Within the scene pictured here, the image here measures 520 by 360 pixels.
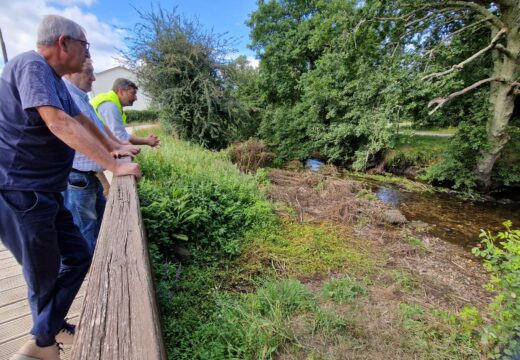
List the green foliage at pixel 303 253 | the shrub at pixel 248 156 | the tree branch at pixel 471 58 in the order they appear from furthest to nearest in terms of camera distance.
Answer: the shrub at pixel 248 156, the tree branch at pixel 471 58, the green foliage at pixel 303 253

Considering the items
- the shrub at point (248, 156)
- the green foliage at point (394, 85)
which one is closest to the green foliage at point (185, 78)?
the shrub at point (248, 156)

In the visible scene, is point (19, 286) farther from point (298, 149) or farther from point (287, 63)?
point (287, 63)

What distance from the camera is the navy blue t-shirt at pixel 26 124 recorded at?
126 cm

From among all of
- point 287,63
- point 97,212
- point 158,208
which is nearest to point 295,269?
point 158,208

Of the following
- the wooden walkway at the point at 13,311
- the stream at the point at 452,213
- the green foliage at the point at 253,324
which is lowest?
the stream at the point at 452,213

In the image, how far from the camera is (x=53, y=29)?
1.38 m

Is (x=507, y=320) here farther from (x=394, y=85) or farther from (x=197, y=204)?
(x=394, y=85)

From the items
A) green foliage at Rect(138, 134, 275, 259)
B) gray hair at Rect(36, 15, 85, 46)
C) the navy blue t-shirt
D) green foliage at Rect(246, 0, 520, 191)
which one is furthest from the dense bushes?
green foliage at Rect(246, 0, 520, 191)

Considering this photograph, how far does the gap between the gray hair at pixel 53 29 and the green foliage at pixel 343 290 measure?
327 centimetres

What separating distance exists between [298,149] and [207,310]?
40.0ft

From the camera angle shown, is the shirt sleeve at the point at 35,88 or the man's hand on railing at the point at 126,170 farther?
the man's hand on railing at the point at 126,170

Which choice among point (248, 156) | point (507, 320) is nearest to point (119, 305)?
point (507, 320)

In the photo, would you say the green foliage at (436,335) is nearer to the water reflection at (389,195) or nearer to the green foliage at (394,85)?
the water reflection at (389,195)

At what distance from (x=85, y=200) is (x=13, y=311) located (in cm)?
109
